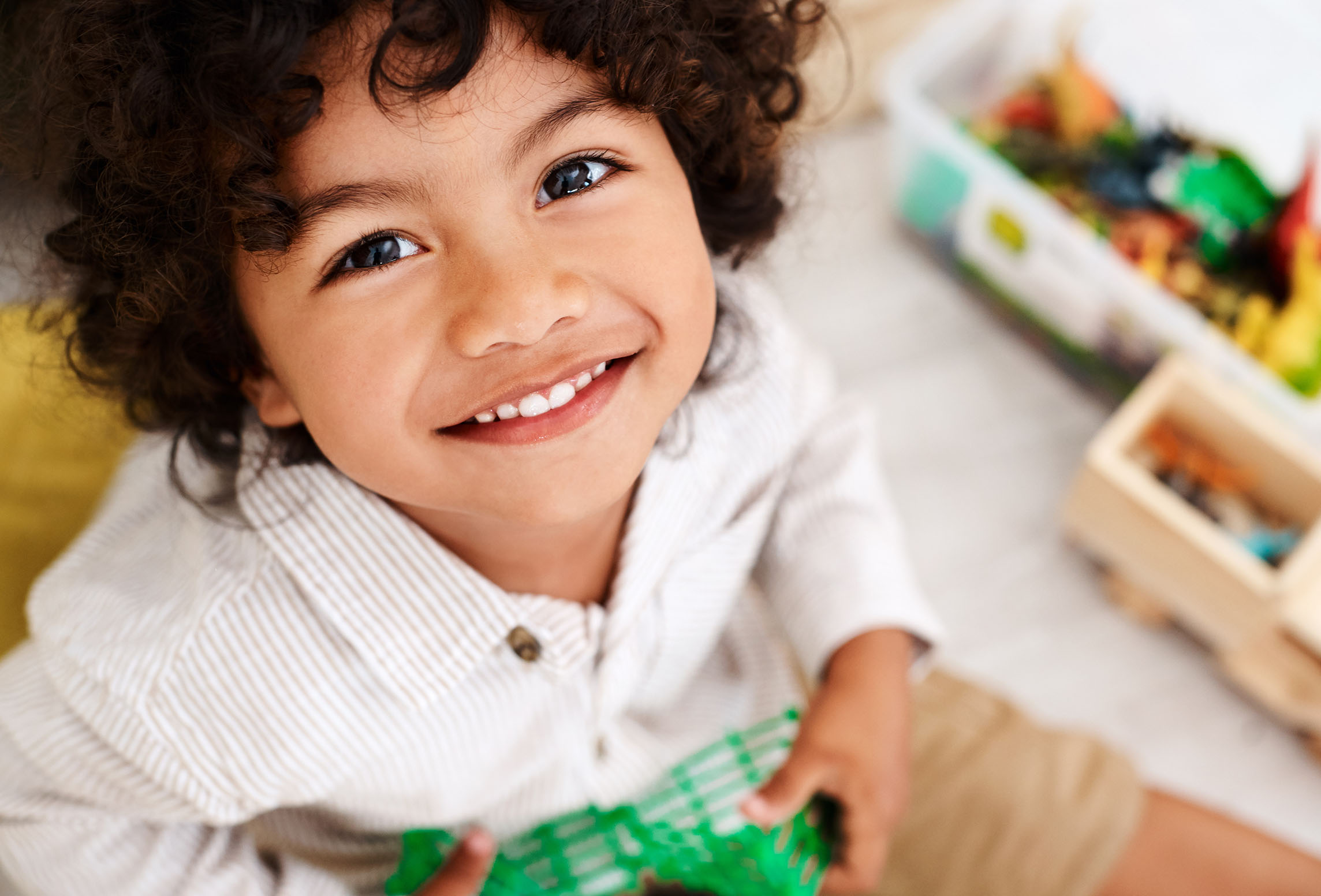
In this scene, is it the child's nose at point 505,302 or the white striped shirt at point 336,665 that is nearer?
the child's nose at point 505,302

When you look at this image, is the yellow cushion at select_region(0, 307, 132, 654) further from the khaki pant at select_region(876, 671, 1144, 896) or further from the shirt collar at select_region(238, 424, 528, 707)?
the khaki pant at select_region(876, 671, 1144, 896)

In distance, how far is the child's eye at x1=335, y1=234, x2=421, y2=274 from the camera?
45cm

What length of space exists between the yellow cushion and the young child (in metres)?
0.05

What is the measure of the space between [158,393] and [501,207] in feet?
0.92

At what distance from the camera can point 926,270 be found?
122 centimetres

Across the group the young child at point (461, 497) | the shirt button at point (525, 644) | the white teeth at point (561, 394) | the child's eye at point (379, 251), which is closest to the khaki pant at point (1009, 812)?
the young child at point (461, 497)

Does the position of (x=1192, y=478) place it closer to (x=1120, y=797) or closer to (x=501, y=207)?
(x=1120, y=797)

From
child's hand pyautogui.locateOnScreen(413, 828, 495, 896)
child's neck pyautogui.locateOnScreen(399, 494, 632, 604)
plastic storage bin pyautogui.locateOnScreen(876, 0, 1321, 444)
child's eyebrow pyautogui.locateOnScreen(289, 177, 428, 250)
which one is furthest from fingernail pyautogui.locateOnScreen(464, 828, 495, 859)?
plastic storage bin pyautogui.locateOnScreen(876, 0, 1321, 444)

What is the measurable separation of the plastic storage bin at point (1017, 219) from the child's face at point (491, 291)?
0.61 m

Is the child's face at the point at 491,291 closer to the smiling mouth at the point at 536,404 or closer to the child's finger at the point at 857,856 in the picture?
the smiling mouth at the point at 536,404

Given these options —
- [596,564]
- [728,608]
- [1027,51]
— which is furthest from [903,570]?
[1027,51]

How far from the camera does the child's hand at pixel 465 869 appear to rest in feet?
1.94

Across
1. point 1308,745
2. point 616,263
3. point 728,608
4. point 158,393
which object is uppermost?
point 616,263

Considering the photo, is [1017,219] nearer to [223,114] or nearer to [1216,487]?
[1216,487]
